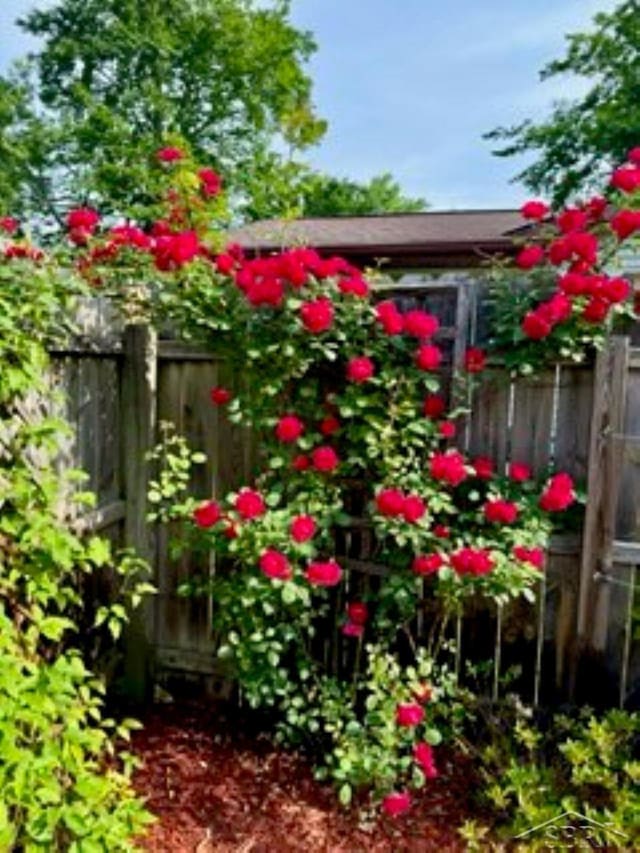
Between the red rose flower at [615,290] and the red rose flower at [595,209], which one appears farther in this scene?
the red rose flower at [595,209]

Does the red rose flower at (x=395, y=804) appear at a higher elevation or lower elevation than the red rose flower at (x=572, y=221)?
lower

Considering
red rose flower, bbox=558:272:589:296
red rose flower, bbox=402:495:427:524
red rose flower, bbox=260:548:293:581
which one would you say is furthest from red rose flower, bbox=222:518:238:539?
red rose flower, bbox=558:272:589:296

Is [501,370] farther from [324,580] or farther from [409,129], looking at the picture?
[409,129]

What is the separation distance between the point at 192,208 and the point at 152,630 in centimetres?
217

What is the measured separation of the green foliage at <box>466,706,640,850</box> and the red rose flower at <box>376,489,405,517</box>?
2.75 feet

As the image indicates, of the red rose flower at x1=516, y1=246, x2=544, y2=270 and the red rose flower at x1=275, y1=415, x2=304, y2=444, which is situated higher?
the red rose flower at x1=516, y1=246, x2=544, y2=270

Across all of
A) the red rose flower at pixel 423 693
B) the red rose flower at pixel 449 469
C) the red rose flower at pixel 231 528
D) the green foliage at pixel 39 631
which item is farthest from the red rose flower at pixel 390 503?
the green foliage at pixel 39 631

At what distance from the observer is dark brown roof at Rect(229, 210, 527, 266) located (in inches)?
331

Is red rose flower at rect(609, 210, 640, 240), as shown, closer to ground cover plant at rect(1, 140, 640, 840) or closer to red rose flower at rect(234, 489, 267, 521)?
ground cover plant at rect(1, 140, 640, 840)

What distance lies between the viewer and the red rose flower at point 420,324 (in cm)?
243

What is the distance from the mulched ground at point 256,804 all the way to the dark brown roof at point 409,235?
16.4 feet

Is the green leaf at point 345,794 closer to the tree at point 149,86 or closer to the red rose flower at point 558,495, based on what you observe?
the red rose flower at point 558,495

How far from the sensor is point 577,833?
6.94 ft

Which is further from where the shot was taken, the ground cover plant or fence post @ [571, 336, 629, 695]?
fence post @ [571, 336, 629, 695]
